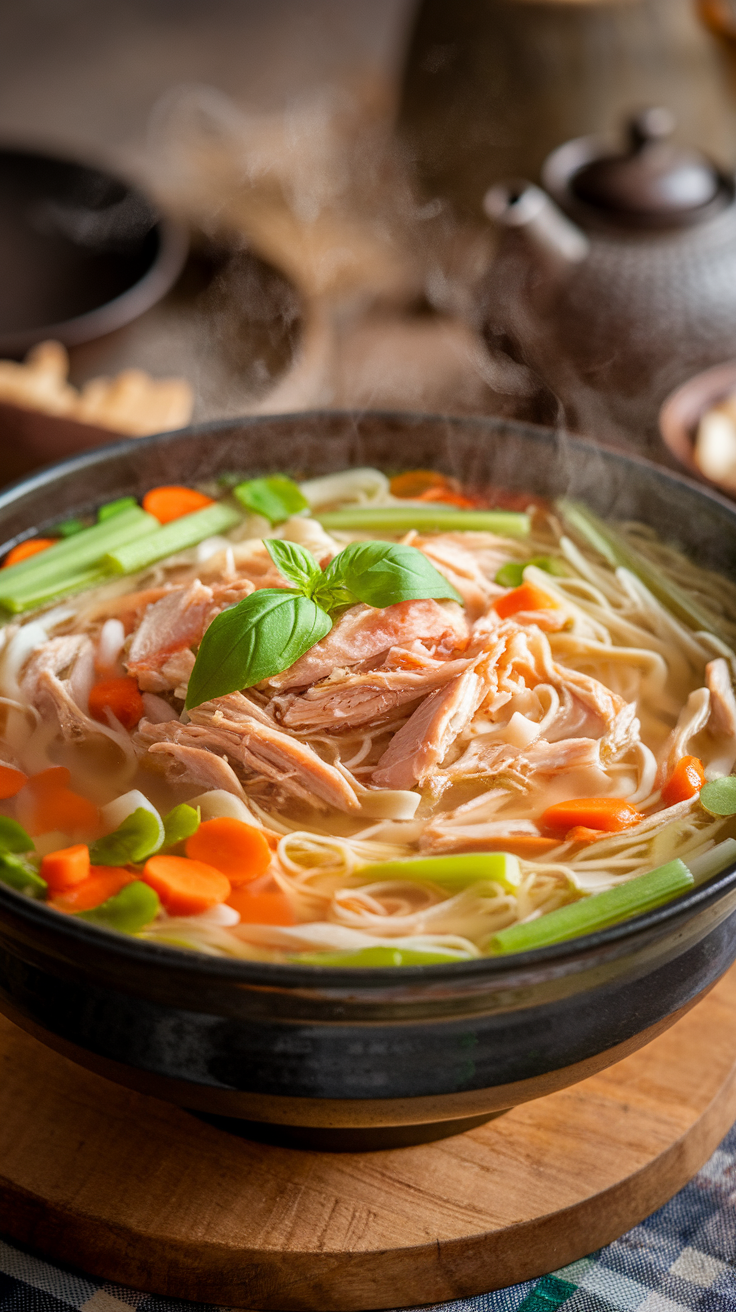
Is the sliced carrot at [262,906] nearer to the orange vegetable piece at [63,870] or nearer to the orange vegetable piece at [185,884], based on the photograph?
the orange vegetable piece at [185,884]

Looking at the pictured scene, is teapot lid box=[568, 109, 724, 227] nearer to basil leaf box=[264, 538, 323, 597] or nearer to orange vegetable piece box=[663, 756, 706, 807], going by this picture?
basil leaf box=[264, 538, 323, 597]

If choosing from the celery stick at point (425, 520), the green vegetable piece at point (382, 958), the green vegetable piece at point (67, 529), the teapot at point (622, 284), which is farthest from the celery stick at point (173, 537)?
the teapot at point (622, 284)

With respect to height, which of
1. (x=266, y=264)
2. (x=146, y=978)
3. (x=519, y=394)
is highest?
(x=146, y=978)

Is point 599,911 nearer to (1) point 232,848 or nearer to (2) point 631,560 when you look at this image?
(1) point 232,848

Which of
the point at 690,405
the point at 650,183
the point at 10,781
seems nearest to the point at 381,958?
the point at 10,781

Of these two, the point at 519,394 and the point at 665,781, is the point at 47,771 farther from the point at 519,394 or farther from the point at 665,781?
the point at 519,394

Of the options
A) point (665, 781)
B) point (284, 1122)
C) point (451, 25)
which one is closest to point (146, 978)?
point (284, 1122)
